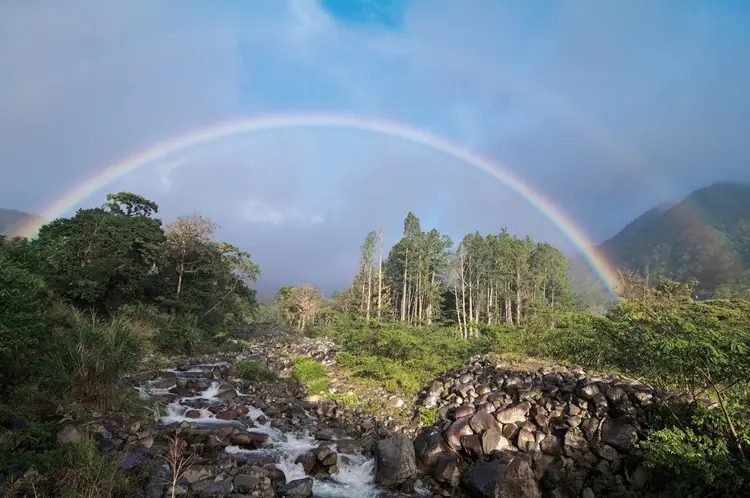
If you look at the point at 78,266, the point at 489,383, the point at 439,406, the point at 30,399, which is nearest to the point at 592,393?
the point at 489,383

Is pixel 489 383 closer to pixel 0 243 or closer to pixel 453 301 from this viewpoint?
pixel 0 243

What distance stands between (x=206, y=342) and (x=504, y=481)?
22183 millimetres

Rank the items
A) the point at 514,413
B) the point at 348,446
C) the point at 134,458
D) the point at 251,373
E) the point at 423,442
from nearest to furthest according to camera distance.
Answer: the point at 134,458 → the point at 514,413 → the point at 423,442 → the point at 348,446 → the point at 251,373

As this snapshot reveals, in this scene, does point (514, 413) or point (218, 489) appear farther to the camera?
point (514, 413)

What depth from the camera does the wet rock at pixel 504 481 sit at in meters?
7.88

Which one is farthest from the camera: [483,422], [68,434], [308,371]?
[308,371]

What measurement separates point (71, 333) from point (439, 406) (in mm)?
11200

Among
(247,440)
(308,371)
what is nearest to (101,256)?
(308,371)

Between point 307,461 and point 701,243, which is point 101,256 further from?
point 701,243

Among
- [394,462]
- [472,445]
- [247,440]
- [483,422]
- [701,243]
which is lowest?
[394,462]

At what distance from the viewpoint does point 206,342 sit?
2486cm

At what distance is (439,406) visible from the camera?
12.5m

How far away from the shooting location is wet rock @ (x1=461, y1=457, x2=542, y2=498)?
Result: 788 cm

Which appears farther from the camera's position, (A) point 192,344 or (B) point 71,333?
(A) point 192,344
